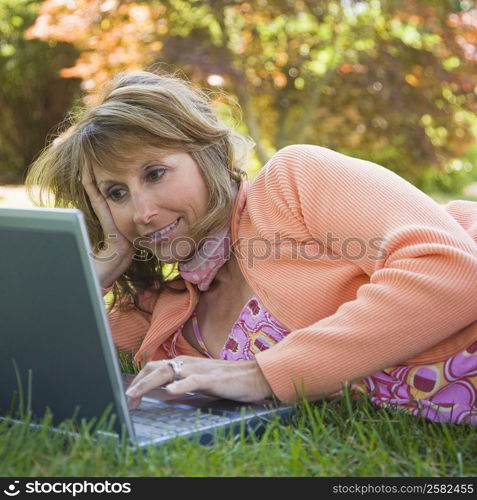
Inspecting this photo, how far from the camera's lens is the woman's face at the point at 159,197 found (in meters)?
2.59

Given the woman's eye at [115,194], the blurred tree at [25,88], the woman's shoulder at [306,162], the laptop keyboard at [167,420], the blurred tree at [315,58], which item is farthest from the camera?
the blurred tree at [25,88]

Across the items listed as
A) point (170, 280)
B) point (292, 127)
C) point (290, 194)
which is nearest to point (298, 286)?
point (290, 194)

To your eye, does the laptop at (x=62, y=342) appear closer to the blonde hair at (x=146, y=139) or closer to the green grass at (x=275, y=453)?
the green grass at (x=275, y=453)

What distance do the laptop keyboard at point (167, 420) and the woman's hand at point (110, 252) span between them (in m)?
0.80

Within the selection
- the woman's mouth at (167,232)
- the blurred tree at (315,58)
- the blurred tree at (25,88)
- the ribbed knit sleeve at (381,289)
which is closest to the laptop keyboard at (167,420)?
the ribbed knit sleeve at (381,289)

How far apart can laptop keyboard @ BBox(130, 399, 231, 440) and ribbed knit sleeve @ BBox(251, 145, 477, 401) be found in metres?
0.22

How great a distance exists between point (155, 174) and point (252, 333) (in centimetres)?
58

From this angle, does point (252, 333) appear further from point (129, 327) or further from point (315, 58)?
point (315, 58)

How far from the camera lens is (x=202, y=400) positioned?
90.7 inches

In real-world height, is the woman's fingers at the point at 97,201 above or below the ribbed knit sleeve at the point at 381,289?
below

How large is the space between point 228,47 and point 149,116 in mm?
6294

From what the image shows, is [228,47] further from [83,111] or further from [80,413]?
[80,413]

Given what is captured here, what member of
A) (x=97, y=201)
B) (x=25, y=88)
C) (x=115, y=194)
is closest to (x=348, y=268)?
(x=115, y=194)

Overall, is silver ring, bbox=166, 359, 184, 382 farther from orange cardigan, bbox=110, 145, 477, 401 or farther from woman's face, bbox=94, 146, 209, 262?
woman's face, bbox=94, 146, 209, 262
